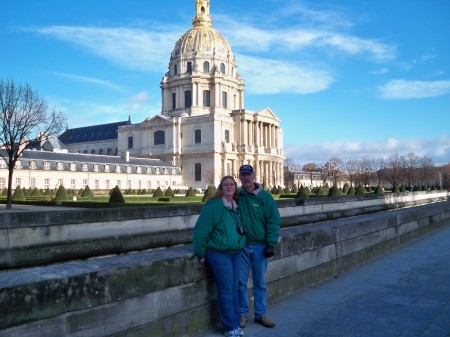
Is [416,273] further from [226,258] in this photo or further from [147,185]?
[147,185]

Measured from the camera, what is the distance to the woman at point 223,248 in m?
4.30

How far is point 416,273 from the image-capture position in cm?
755

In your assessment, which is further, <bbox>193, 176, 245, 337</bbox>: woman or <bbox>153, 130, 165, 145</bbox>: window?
<bbox>153, 130, 165, 145</bbox>: window

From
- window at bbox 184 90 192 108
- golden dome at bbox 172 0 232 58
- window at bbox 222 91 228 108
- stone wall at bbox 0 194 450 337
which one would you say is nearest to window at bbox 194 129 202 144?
window at bbox 184 90 192 108

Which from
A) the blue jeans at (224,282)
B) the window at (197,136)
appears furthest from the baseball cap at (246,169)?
the window at (197,136)

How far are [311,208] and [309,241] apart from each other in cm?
1313

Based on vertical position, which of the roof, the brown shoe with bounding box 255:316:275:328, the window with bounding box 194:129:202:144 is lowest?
the brown shoe with bounding box 255:316:275:328

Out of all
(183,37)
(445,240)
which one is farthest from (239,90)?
(445,240)

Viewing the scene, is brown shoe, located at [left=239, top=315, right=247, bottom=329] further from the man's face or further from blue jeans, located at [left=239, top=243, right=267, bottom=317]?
the man's face

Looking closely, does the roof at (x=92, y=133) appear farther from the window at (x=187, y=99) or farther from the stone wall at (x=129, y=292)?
the stone wall at (x=129, y=292)

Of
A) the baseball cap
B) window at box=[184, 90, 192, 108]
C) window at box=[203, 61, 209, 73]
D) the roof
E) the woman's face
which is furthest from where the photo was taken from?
the roof

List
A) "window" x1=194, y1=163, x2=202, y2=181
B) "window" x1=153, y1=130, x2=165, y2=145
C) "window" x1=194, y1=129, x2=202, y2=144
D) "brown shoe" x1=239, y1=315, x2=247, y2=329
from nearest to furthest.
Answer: "brown shoe" x1=239, y1=315, x2=247, y2=329 → "window" x1=194, y1=163, x2=202, y2=181 → "window" x1=194, y1=129, x2=202, y2=144 → "window" x1=153, y1=130, x2=165, y2=145

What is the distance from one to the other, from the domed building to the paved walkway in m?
71.7

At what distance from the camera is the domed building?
273 ft
